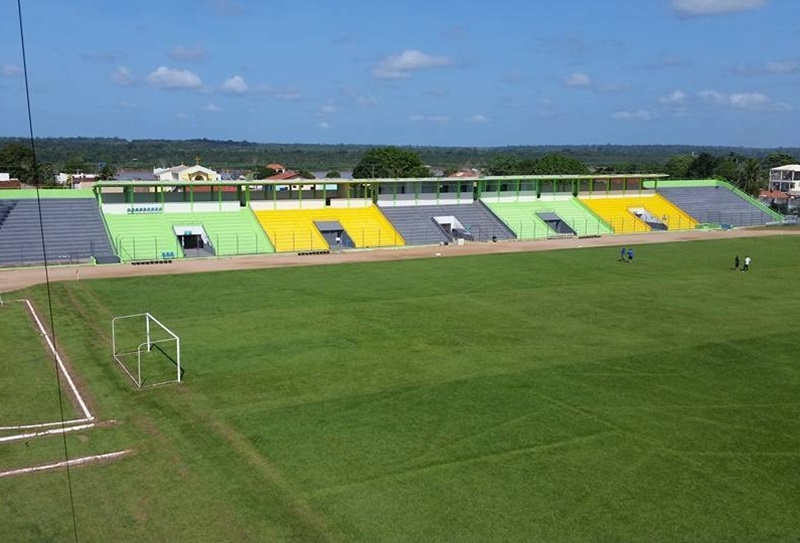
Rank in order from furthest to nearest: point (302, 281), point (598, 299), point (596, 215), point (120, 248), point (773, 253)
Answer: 1. point (596, 215)
2. point (773, 253)
3. point (120, 248)
4. point (302, 281)
5. point (598, 299)

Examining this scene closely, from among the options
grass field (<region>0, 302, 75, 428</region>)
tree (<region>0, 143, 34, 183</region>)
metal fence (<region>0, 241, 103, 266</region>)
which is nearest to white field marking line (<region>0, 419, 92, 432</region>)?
grass field (<region>0, 302, 75, 428</region>)

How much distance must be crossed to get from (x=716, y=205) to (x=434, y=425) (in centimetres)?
7554

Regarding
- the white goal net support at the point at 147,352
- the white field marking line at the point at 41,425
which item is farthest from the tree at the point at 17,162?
the white field marking line at the point at 41,425

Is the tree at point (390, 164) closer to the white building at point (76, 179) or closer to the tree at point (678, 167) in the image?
the white building at point (76, 179)

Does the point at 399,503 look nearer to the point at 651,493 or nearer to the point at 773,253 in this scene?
the point at 651,493

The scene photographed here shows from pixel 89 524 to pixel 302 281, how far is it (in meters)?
29.2

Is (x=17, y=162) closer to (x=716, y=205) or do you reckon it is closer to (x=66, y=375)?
(x=716, y=205)

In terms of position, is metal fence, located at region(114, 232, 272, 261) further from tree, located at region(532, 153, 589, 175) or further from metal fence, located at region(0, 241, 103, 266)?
tree, located at region(532, 153, 589, 175)

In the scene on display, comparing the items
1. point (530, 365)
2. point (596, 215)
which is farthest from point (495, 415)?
point (596, 215)

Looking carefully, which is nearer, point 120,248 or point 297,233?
point 120,248

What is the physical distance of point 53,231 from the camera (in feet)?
172

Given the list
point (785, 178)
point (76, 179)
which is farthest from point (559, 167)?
point (76, 179)

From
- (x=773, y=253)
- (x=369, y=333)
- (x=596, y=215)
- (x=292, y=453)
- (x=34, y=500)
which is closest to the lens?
(x=34, y=500)

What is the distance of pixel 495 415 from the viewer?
826 inches
